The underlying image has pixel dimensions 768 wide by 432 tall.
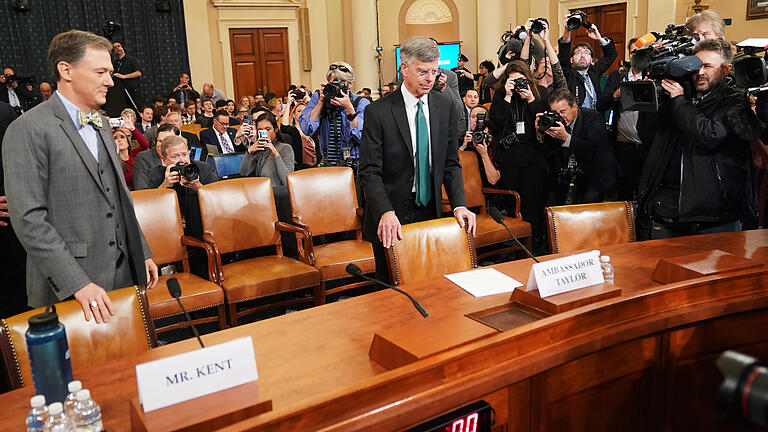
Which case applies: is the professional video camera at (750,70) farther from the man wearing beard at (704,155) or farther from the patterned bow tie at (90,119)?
the patterned bow tie at (90,119)

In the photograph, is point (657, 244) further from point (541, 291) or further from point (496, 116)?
point (496, 116)

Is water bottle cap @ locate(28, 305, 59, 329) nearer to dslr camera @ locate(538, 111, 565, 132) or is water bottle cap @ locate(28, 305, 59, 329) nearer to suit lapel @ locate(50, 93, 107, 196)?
suit lapel @ locate(50, 93, 107, 196)

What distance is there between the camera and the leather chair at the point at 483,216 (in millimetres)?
3930

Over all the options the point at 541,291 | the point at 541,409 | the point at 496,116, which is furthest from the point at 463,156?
the point at 541,409

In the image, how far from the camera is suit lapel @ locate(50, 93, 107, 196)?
1908 millimetres

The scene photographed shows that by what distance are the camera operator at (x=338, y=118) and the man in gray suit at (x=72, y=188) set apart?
2045mm

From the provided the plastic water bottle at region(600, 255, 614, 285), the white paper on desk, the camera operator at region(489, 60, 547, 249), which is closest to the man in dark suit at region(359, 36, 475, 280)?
the white paper on desk

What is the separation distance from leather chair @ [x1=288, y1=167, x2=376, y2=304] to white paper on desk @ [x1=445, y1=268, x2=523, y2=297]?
4.29 feet

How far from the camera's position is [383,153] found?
2.58 meters

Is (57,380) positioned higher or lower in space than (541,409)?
higher

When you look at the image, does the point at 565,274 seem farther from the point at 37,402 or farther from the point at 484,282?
the point at 37,402

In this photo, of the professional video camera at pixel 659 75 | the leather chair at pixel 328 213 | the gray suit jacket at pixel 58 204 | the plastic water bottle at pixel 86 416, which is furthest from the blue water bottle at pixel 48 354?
the professional video camera at pixel 659 75

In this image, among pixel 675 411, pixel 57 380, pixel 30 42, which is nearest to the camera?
pixel 57 380

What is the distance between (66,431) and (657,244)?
215 cm
